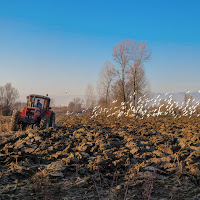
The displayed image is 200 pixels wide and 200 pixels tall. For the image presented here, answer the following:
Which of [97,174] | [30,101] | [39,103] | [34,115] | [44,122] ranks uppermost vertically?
[30,101]

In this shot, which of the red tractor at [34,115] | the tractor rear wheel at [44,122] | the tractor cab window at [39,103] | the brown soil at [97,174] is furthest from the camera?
the tractor cab window at [39,103]

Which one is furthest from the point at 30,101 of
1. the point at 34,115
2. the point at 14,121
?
the point at 14,121

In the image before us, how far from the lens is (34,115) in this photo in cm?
1155

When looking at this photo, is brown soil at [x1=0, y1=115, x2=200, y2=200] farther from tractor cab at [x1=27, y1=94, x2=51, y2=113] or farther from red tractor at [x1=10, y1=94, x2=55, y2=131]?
tractor cab at [x1=27, y1=94, x2=51, y2=113]

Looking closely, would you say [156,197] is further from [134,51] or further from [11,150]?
[134,51]

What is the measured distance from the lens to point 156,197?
4008 mm

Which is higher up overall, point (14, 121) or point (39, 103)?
point (39, 103)

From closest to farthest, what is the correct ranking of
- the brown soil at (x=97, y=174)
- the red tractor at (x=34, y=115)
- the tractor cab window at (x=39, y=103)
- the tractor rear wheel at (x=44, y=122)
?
the brown soil at (x=97, y=174), the tractor rear wheel at (x=44, y=122), the red tractor at (x=34, y=115), the tractor cab window at (x=39, y=103)

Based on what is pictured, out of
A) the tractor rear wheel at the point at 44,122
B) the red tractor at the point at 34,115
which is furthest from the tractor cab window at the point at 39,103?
the tractor rear wheel at the point at 44,122

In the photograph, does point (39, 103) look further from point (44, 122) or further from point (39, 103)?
point (44, 122)

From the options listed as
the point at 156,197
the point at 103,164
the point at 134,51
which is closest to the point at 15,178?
the point at 103,164

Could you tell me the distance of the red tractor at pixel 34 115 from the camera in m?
11.5

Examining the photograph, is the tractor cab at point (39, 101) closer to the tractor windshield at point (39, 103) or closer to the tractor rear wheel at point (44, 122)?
the tractor windshield at point (39, 103)

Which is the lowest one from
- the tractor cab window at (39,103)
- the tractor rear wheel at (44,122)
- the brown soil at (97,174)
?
the brown soil at (97,174)
